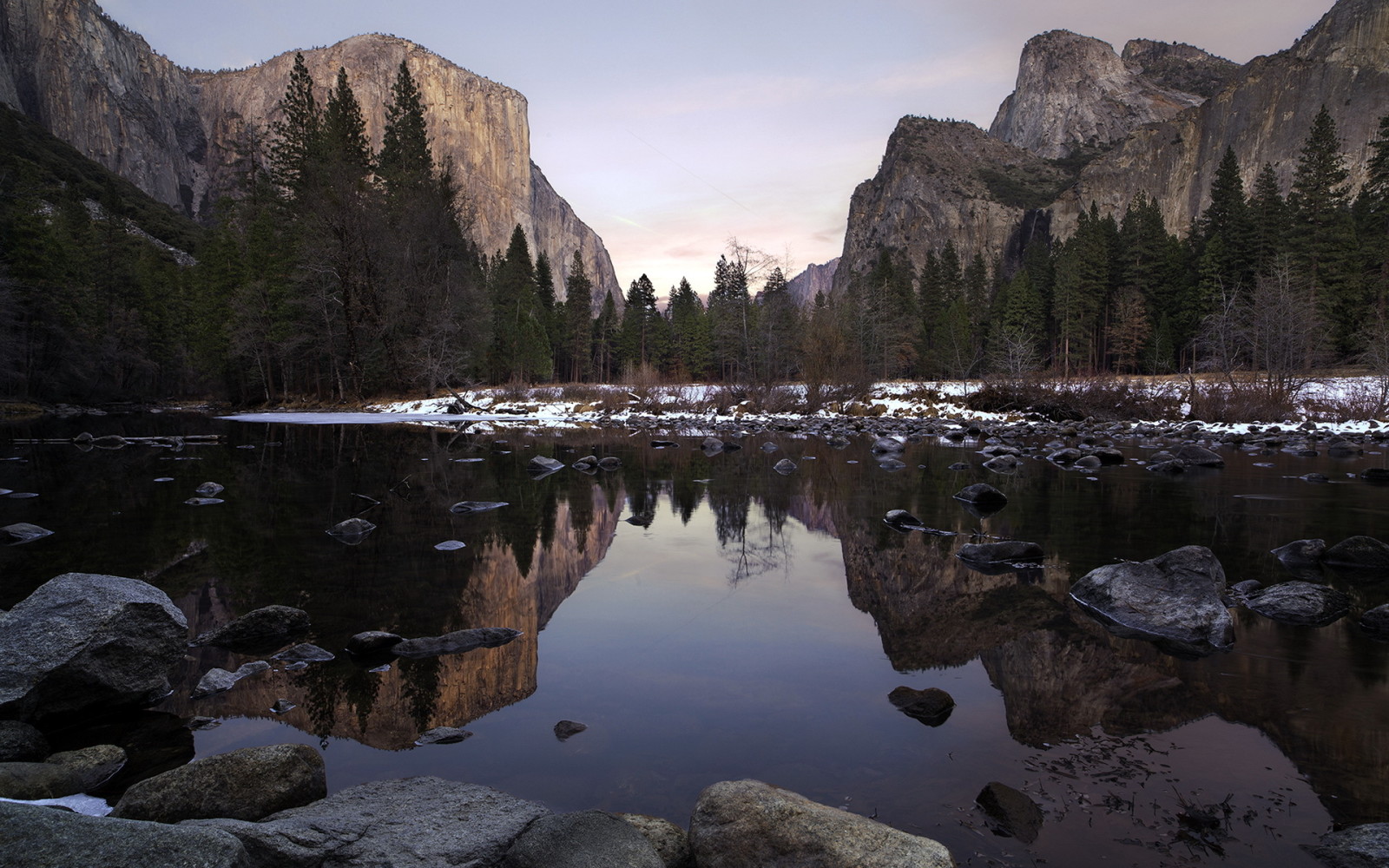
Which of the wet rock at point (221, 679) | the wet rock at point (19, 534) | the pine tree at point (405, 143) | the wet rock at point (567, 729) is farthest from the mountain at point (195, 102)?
the wet rock at point (567, 729)

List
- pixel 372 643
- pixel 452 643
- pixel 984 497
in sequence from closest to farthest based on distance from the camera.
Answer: pixel 372 643 → pixel 452 643 → pixel 984 497

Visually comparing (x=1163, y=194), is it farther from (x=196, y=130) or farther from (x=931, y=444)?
(x=196, y=130)

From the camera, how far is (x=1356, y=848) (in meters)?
2.14

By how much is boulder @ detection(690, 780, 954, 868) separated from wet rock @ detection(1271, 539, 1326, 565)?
20.1 feet

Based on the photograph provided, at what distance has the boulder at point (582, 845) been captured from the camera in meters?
2.03

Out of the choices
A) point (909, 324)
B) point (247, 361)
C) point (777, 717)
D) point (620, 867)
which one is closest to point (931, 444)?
point (777, 717)

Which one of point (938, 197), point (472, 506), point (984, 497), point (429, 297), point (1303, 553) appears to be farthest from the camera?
point (938, 197)

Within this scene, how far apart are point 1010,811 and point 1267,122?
162665mm

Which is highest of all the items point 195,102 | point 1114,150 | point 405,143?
point 195,102

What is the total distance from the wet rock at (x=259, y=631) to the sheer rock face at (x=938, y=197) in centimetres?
14751

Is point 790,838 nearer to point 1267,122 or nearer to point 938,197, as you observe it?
point 1267,122

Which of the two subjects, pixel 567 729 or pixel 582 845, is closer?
pixel 582 845

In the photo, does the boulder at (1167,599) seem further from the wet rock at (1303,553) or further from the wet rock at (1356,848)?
the wet rock at (1356,848)

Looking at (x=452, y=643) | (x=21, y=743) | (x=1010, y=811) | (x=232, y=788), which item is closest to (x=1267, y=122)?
(x=1010, y=811)
